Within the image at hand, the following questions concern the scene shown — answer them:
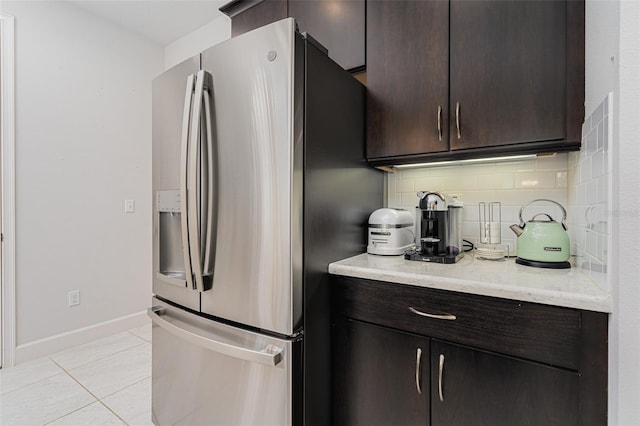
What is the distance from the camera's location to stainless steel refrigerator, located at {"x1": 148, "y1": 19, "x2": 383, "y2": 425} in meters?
1.12

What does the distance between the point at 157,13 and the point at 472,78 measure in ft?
9.00

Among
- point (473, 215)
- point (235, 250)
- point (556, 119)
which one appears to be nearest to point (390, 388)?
point (235, 250)

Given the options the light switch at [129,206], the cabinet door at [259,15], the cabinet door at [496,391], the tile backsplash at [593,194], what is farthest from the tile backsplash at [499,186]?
the light switch at [129,206]

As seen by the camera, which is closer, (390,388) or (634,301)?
(634,301)

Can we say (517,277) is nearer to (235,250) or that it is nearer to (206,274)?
(235,250)

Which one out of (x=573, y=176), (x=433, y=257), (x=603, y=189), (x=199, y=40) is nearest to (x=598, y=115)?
(x=603, y=189)

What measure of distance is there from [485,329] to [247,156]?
1043 millimetres

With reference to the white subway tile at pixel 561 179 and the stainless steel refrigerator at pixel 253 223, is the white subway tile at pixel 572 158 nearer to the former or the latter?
the white subway tile at pixel 561 179

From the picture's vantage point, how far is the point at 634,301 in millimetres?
732

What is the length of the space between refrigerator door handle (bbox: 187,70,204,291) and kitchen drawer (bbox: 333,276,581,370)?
2.01 ft

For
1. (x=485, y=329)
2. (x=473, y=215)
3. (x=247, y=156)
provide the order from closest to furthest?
(x=485, y=329) → (x=247, y=156) → (x=473, y=215)

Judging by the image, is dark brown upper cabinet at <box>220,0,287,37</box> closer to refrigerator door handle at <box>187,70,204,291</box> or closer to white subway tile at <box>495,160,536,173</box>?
refrigerator door handle at <box>187,70,204,291</box>

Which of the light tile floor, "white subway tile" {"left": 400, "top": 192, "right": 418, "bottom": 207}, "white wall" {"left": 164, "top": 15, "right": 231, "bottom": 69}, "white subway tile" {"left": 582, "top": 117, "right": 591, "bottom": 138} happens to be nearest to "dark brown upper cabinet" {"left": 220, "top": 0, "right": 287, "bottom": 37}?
"white wall" {"left": 164, "top": 15, "right": 231, "bottom": 69}

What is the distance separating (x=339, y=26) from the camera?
1655 mm
